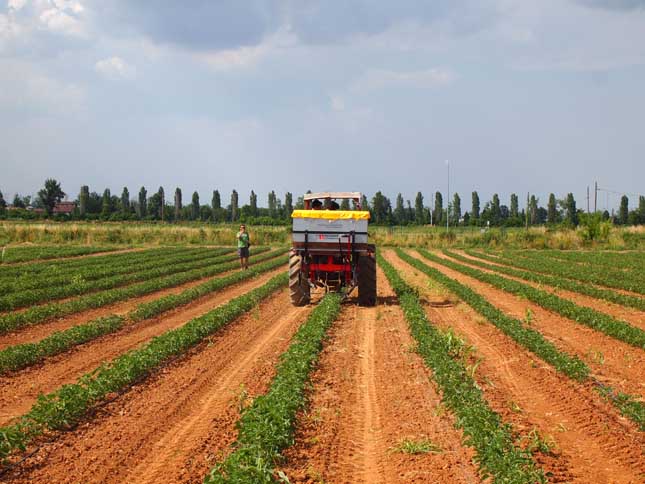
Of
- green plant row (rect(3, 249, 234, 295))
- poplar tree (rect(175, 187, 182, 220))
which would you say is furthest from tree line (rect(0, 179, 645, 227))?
green plant row (rect(3, 249, 234, 295))

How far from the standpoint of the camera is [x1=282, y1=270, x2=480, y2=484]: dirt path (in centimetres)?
563

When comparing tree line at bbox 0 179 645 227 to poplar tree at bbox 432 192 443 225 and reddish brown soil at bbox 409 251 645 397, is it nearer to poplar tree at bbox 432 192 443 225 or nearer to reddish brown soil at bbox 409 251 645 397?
poplar tree at bbox 432 192 443 225

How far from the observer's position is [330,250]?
15328 millimetres

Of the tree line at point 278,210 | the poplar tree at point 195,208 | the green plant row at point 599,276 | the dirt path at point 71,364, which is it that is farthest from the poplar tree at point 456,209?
the dirt path at point 71,364

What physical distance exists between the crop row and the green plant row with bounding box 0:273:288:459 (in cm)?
603

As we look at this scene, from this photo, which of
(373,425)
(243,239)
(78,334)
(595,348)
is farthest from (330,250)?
(243,239)

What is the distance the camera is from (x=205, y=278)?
23.1 meters

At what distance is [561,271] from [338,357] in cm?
1742

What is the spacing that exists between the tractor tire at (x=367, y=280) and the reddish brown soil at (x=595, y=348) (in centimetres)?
334

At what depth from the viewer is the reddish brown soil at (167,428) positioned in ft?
18.4

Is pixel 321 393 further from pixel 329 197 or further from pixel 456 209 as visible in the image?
pixel 456 209

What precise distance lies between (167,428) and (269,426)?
1.40m

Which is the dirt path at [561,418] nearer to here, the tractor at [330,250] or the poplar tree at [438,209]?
the tractor at [330,250]

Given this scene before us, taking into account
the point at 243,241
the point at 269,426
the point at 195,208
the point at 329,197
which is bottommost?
the point at 269,426
